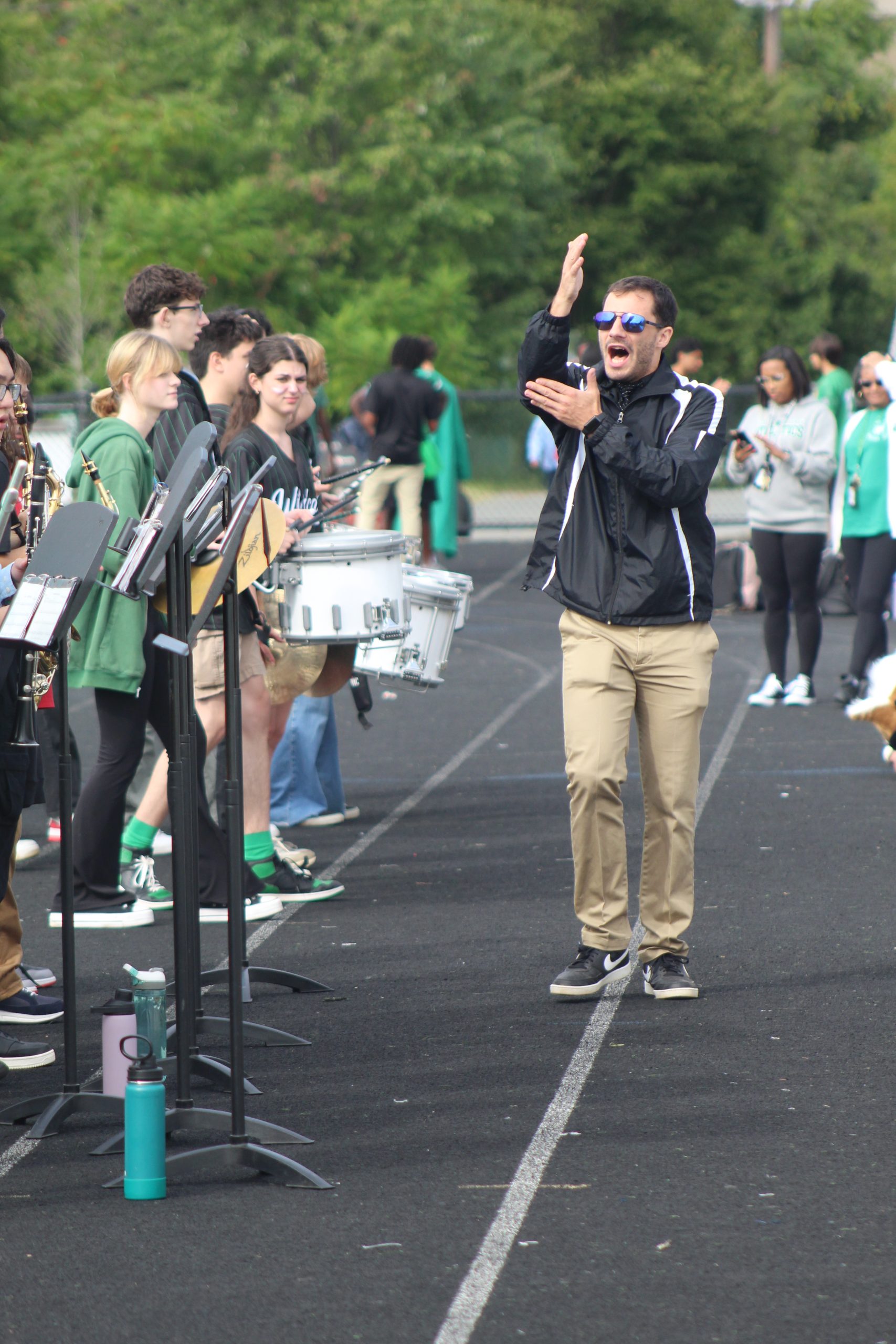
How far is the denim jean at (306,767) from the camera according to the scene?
8000mm

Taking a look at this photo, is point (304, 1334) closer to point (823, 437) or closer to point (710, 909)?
point (710, 909)

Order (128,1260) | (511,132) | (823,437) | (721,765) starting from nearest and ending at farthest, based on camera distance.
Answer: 1. (128,1260)
2. (721,765)
3. (823,437)
4. (511,132)

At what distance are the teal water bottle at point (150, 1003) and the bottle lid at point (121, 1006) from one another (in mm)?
233

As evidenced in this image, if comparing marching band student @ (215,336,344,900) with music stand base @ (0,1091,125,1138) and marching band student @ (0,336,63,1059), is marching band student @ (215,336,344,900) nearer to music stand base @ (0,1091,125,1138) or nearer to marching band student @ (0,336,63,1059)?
marching band student @ (0,336,63,1059)

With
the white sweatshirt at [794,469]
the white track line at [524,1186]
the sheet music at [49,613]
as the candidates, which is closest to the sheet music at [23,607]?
the sheet music at [49,613]

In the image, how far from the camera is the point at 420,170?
127 feet

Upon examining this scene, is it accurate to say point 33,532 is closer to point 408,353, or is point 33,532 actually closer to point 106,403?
point 106,403

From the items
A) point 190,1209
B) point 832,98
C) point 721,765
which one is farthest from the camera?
point 832,98

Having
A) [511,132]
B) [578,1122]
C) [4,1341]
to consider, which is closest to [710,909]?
[578,1122]

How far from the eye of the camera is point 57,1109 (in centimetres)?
435

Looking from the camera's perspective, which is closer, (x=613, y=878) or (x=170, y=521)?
(x=170, y=521)

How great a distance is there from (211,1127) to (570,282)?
253 centimetres

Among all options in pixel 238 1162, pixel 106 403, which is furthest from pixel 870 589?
pixel 238 1162

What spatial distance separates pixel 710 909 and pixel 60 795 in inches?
119
